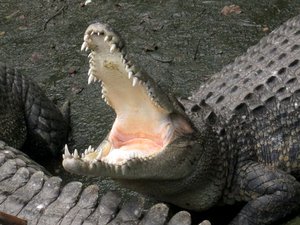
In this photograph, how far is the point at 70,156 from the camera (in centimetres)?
326

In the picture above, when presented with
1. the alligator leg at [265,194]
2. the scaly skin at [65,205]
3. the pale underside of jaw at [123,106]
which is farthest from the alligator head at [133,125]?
the alligator leg at [265,194]

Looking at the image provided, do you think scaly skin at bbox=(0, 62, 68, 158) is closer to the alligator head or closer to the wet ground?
the wet ground

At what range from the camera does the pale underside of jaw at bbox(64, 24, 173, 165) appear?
11.3 ft

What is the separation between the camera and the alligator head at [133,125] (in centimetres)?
341

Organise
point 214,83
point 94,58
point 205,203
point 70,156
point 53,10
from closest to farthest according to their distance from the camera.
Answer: point 70,156 < point 94,58 < point 205,203 < point 214,83 < point 53,10

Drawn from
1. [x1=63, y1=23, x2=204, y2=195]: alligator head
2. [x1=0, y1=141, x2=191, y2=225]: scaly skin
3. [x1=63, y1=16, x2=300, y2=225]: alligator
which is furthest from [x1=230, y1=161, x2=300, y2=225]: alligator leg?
[x1=0, y1=141, x2=191, y2=225]: scaly skin

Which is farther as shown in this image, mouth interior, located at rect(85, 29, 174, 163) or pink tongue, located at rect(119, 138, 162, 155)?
pink tongue, located at rect(119, 138, 162, 155)

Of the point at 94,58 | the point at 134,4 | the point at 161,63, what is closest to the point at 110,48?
the point at 94,58

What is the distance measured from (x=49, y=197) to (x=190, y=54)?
2.35m

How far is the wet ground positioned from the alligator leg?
1.22 meters

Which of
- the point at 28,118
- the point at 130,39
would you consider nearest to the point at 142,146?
the point at 28,118

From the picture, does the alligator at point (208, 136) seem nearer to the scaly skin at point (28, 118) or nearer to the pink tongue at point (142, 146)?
the pink tongue at point (142, 146)

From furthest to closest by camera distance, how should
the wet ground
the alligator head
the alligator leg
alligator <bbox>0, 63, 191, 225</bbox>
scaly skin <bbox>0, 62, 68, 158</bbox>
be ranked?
the wet ground
scaly skin <bbox>0, 62, 68, 158</bbox>
the alligator leg
the alligator head
alligator <bbox>0, 63, 191, 225</bbox>

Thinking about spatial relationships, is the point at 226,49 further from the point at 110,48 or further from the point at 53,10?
the point at 110,48
